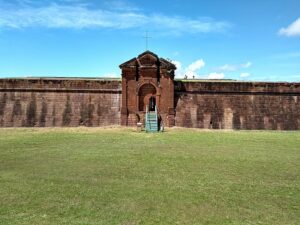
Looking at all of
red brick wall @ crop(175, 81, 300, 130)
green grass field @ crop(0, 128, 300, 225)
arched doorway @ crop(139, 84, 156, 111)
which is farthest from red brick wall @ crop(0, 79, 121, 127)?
green grass field @ crop(0, 128, 300, 225)

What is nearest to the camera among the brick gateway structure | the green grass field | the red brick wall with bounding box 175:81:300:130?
the green grass field

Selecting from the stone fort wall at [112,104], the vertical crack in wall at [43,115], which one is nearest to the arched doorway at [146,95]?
Answer: the stone fort wall at [112,104]

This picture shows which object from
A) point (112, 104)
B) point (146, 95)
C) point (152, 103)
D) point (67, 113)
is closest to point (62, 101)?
point (67, 113)

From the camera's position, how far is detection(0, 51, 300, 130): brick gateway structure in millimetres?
19281

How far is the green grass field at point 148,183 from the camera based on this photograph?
227 inches

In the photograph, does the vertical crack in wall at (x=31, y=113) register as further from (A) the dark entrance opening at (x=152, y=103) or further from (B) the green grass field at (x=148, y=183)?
(B) the green grass field at (x=148, y=183)

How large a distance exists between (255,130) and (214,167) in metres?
11.0

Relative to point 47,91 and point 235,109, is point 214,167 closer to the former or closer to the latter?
point 235,109

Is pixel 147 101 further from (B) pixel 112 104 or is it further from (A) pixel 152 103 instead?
(B) pixel 112 104

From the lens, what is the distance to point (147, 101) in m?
19.5

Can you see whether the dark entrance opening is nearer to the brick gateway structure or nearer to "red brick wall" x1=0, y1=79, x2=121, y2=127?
the brick gateway structure

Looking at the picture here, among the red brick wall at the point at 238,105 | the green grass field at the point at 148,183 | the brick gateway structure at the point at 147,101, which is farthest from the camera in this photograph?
the red brick wall at the point at 238,105

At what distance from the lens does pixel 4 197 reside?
657 centimetres

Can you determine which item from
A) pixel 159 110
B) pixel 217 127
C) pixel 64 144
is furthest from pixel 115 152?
pixel 217 127
